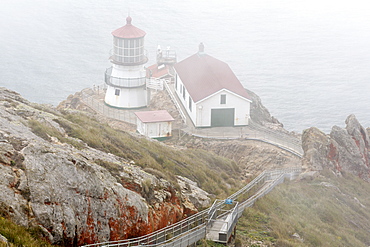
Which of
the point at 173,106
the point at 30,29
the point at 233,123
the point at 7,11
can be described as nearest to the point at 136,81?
the point at 173,106

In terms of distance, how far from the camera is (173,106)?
4306cm

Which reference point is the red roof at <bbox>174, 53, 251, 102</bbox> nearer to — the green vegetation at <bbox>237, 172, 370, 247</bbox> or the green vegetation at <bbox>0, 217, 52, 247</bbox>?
the green vegetation at <bbox>237, 172, 370, 247</bbox>

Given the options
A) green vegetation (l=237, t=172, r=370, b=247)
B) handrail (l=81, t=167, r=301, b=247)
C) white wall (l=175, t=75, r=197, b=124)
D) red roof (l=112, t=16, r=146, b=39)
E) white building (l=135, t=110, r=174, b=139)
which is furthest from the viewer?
red roof (l=112, t=16, r=146, b=39)

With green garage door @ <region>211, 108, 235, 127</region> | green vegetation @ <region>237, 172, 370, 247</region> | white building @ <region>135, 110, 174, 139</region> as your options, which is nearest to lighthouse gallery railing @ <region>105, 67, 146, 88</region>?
white building @ <region>135, 110, 174, 139</region>

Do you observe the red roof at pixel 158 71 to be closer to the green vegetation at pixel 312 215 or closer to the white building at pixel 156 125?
the white building at pixel 156 125

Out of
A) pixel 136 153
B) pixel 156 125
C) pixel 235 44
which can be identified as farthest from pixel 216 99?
pixel 235 44

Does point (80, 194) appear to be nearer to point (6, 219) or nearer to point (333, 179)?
Answer: point (6, 219)

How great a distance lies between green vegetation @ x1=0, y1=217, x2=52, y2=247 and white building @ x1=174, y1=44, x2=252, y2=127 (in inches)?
1107

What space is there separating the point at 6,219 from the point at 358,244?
51.4 feet

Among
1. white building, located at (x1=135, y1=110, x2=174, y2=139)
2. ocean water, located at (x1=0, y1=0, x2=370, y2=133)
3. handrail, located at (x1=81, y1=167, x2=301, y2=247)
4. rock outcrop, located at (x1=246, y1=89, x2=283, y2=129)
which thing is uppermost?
ocean water, located at (x1=0, y1=0, x2=370, y2=133)

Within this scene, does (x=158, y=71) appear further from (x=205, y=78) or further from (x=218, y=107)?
(x=218, y=107)

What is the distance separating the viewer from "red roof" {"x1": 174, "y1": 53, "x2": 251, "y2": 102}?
38.9 metres

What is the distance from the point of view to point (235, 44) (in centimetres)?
9512

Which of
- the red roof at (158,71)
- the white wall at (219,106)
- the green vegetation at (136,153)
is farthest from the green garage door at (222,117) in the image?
the green vegetation at (136,153)
